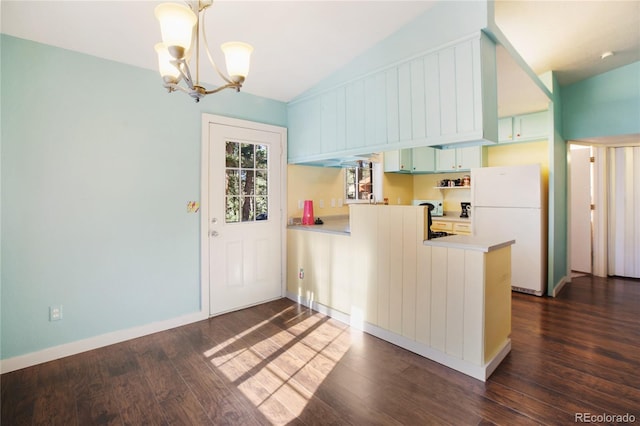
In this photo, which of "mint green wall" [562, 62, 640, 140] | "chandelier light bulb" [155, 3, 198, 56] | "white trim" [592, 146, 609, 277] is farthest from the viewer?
"white trim" [592, 146, 609, 277]

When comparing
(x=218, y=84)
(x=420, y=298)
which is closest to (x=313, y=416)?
(x=420, y=298)

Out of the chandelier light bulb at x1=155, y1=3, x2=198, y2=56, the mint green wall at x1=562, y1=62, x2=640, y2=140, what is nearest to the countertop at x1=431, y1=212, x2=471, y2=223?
Answer: the mint green wall at x1=562, y1=62, x2=640, y2=140

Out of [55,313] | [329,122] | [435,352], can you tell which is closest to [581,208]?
[435,352]

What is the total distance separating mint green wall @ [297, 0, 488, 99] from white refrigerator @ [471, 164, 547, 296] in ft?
7.63

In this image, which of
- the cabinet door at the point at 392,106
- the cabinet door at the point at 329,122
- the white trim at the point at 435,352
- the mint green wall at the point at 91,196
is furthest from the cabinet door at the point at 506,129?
the mint green wall at the point at 91,196

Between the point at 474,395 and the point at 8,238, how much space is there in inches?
138

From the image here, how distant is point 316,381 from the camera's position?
214 centimetres

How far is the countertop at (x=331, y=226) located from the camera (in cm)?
330

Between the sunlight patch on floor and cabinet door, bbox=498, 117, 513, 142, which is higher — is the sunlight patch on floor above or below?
below

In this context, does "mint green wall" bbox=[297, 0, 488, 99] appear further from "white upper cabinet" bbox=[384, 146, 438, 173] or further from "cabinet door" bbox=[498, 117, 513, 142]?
"cabinet door" bbox=[498, 117, 513, 142]

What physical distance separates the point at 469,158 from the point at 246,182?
3510mm

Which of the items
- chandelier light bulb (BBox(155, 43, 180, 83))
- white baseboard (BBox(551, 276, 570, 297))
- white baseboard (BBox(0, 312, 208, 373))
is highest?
chandelier light bulb (BBox(155, 43, 180, 83))

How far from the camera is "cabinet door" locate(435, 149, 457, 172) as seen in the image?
490 centimetres

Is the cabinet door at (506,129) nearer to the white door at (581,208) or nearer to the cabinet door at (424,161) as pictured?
the cabinet door at (424,161)
